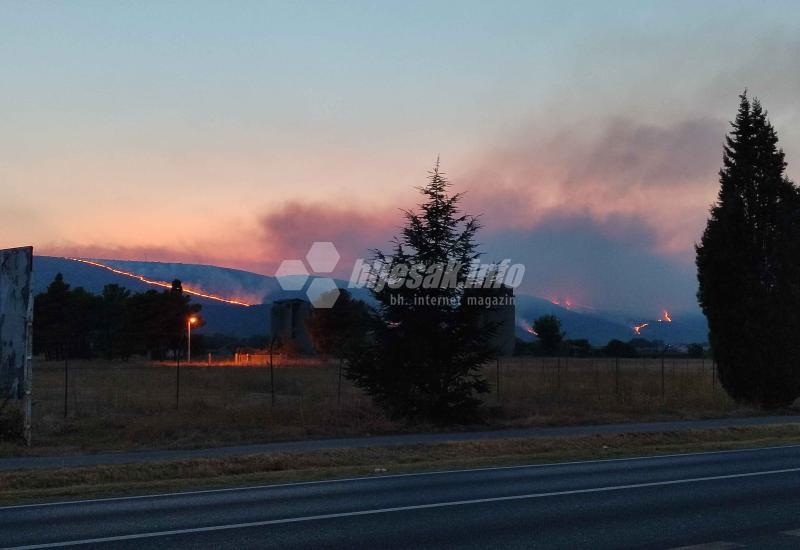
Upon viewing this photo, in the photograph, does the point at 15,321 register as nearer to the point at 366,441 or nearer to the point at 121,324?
the point at 366,441

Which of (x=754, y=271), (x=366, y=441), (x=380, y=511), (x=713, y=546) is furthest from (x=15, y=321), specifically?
(x=754, y=271)

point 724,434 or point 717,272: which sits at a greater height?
point 717,272

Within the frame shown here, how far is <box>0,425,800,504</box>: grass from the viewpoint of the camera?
1435 centimetres

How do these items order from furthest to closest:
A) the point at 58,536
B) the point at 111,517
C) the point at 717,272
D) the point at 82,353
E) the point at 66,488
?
the point at 82,353, the point at 717,272, the point at 66,488, the point at 111,517, the point at 58,536

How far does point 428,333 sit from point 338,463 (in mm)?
8009

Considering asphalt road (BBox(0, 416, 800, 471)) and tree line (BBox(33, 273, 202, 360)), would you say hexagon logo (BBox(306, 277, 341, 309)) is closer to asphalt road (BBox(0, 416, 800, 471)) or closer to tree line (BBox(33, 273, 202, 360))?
tree line (BBox(33, 273, 202, 360))

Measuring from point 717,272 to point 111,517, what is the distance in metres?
27.4

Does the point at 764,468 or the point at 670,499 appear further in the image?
the point at 764,468

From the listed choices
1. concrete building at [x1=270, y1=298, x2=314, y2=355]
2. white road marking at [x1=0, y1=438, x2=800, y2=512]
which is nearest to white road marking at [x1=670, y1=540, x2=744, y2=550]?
white road marking at [x1=0, y1=438, x2=800, y2=512]

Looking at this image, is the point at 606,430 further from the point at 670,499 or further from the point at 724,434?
the point at 670,499

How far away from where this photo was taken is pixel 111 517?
10.9 metres

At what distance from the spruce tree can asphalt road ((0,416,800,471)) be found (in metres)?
1.83

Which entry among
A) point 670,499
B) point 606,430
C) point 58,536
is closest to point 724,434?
point 606,430

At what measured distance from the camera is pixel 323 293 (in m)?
110
